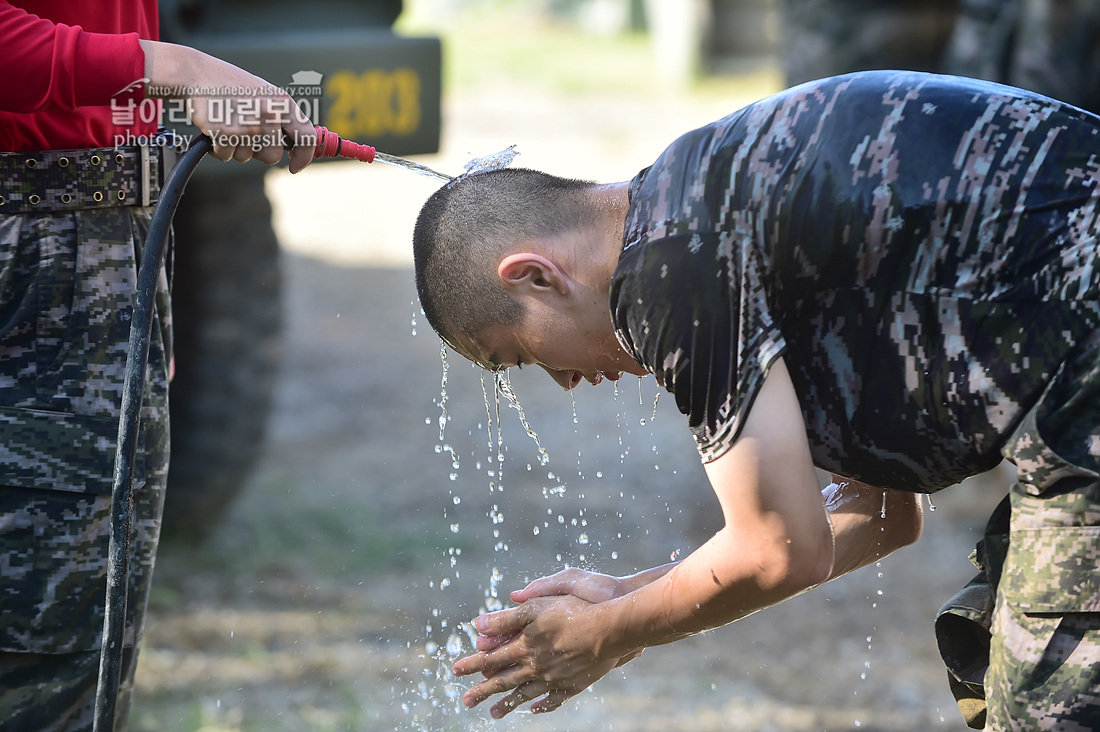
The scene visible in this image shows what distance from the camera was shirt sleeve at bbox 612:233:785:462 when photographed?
149cm

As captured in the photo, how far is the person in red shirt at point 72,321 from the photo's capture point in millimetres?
1854

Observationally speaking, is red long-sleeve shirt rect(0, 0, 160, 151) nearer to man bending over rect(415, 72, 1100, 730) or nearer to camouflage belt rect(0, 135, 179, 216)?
camouflage belt rect(0, 135, 179, 216)

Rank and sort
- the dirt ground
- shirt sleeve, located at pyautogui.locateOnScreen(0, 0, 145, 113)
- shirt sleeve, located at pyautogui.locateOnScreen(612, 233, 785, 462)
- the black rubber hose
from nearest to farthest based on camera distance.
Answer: shirt sleeve, located at pyautogui.locateOnScreen(612, 233, 785, 462)
shirt sleeve, located at pyautogui.locateOnScreen(0, 0, 145, 113)
the black rubber hose
the dirt ground

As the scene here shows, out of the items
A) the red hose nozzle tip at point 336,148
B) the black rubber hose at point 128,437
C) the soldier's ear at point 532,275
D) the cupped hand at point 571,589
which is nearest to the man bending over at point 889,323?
the soldier's ear at point 532,275

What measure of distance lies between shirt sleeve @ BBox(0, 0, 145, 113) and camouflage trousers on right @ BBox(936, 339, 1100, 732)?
4.56 feet

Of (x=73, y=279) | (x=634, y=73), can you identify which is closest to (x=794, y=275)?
(x=73, y=279)

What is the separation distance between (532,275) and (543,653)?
0.60 m

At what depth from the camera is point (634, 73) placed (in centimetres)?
1539

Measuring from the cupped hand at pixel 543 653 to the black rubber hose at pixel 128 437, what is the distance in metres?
0.56

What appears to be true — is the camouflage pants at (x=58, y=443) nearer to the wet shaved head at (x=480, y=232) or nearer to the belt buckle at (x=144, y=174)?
the belt buckle at (x=144, y=174)

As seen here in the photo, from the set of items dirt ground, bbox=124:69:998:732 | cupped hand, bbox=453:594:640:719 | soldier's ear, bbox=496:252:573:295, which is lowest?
dirt ground, bbox=124:69:998:732

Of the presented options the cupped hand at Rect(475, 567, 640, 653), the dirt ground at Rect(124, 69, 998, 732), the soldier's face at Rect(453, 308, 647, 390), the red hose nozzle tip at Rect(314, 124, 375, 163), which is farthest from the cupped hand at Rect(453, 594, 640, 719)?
the red hose nozzle tip at Rect(314, 124, 375, 163)

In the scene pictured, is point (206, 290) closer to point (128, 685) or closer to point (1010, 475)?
point (128, 685)

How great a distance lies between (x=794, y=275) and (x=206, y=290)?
3.07 meters
